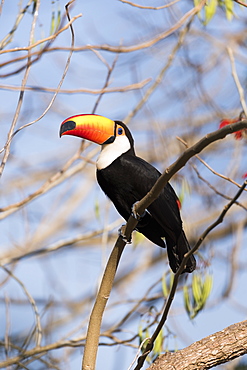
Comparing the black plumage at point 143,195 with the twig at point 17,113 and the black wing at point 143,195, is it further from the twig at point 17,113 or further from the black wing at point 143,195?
the twig at point 17,113

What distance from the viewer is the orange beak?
338 cm

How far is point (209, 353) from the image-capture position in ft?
8.65

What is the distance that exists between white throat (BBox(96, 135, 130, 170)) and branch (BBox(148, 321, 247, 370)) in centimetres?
123

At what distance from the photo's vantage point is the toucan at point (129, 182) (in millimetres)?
3293

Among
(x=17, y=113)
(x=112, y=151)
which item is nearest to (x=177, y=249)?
(x=112, y=151)

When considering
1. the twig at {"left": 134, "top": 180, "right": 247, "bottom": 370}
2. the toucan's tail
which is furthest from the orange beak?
the twig at {"left": 134, "top": 180, "right": 247, "bottom": 370}

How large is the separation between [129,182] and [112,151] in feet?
0.83

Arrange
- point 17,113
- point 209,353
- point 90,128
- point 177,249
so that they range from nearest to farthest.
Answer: point 209,353 < point 17,113 < point 177,249 < point 90,128

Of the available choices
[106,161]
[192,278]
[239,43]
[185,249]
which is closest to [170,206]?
[185,249]

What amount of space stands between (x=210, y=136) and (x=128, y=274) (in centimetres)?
548

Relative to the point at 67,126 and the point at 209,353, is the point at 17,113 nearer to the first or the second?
the point at 67,126

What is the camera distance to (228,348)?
265 cm

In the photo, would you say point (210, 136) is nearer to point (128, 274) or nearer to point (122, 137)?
point (122, 137)

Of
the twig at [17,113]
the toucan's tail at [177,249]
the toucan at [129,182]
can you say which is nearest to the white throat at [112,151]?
the toucan at [129,182]
